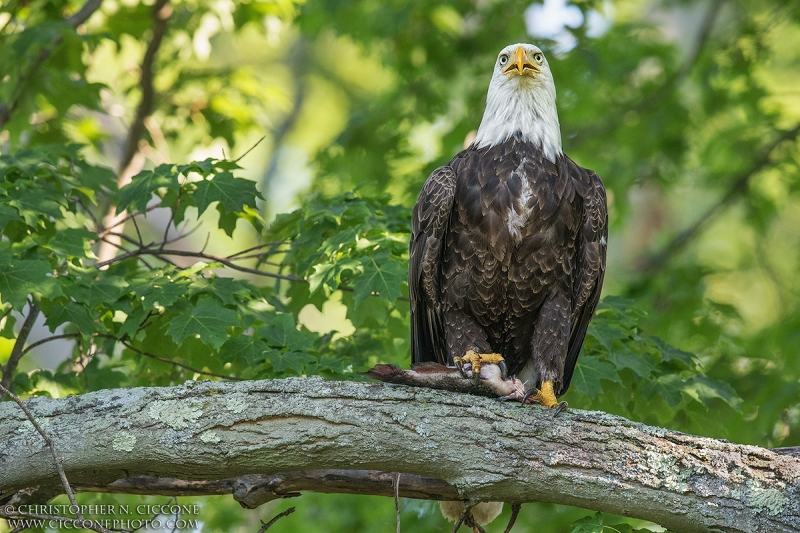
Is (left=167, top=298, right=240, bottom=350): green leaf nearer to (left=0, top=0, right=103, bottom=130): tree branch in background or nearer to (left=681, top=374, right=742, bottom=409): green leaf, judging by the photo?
(left=681, top=374, right=742, bottom=409): green leaf

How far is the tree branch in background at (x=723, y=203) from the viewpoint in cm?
761

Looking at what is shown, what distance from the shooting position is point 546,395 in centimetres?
389

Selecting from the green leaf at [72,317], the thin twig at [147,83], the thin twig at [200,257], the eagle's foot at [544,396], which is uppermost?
the thin twig at [147,83]

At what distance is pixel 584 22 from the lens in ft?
22.4

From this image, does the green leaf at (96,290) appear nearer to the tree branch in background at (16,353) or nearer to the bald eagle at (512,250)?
the tree branch in background at (16,353)

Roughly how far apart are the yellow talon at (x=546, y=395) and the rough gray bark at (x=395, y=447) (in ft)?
2.79

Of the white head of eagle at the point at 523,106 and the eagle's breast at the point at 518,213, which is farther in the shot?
the white head of eagle at the point at 523,106

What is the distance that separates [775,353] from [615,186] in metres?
2.68

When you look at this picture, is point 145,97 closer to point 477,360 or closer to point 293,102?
point 477,360

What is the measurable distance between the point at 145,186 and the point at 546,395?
6.75 feet

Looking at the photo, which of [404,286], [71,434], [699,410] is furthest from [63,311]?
[699,410]

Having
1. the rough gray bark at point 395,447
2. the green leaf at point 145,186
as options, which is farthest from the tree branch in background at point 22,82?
the rough gray bark at point 395,447

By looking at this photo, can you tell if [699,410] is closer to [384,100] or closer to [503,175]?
[503,175]

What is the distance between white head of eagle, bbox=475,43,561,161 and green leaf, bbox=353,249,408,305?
97 cm
